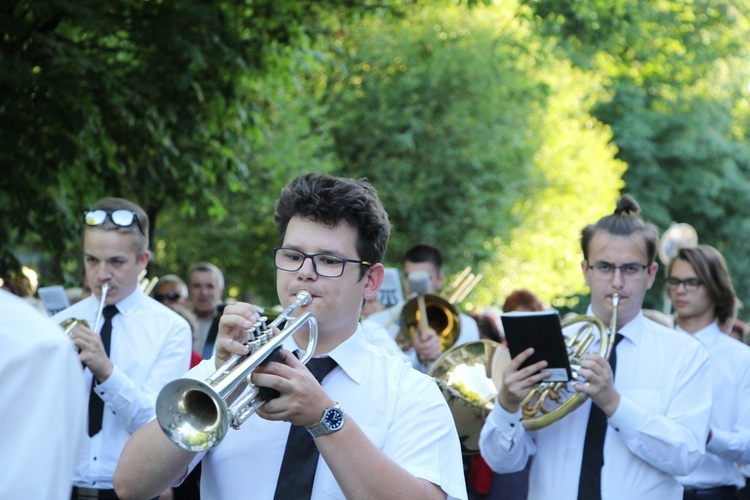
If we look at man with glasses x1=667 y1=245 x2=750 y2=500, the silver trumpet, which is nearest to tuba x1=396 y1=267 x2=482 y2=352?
man with glasses x1=667 y1=245 x2=750 y2=500

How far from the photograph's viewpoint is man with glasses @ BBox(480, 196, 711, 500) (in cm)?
419

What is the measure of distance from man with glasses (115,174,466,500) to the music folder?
1.13 metres

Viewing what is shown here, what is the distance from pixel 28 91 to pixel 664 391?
572cm

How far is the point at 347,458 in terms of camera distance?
273cm

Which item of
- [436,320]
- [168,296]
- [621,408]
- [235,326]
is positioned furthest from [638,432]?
[168,296]

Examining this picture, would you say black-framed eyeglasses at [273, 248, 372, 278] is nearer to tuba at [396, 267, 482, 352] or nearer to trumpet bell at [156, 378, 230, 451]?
trumpet bell at [156, 378, 230, 451]

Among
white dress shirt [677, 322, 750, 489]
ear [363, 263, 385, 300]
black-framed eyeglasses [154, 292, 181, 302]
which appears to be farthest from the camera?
black-framed eyeglasses [154, 292, 181, 302]

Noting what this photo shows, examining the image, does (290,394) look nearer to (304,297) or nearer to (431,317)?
(304,297)

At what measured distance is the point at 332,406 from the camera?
2.75m

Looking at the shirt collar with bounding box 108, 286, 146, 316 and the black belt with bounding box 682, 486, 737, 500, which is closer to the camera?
the shirt collar with bounding box 108, 286, 146, 316

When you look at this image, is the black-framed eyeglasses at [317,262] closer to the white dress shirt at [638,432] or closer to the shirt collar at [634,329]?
the white dress shirt at [638,432]

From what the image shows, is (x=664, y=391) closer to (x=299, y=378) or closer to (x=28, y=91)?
(x=299, y=378)

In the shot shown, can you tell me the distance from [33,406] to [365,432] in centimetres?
162

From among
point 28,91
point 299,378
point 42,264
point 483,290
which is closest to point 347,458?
point 299,378
